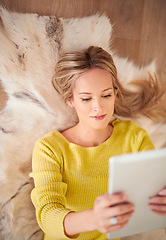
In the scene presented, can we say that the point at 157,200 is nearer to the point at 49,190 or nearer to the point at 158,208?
the point at 158,208

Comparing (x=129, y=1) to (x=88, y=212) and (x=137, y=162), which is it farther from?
(x=88, y=212)

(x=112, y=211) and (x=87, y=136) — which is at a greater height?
(x=87, y=136)

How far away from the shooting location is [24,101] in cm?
99

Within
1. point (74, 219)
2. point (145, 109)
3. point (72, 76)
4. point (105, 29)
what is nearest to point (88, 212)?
point (74, 219)

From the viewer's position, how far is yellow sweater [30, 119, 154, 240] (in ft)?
2.97

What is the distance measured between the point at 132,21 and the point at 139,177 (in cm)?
72

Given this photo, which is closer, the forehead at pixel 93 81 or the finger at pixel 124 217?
the finger at pixel 124 217

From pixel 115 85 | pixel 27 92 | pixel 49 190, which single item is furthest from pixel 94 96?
pixel 49 190

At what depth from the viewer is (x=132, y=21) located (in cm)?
109

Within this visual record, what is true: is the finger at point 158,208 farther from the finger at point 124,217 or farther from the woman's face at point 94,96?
the woman's face at point 94,96

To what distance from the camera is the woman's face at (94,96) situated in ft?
3.03

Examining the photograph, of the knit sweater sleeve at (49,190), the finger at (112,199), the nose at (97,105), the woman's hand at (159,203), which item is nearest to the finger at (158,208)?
the woman's hand at (159,203)

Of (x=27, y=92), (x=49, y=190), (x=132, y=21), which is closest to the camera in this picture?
(x=49, y=190)

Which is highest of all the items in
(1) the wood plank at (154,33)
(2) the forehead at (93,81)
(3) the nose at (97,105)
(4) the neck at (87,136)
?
(1) the wood plank at (154,33)
